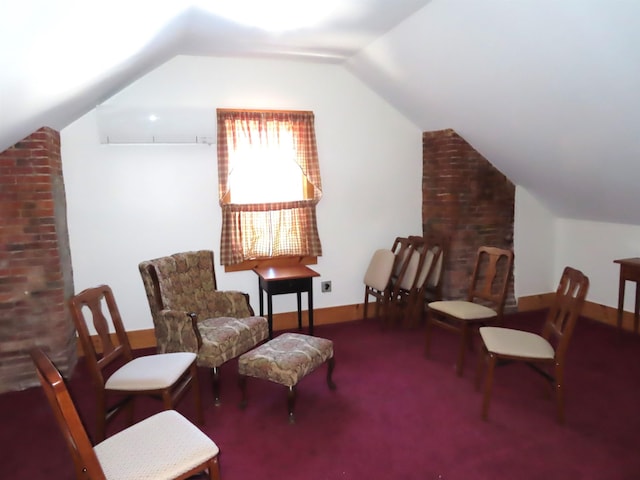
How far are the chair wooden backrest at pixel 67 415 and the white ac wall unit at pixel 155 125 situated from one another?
259 centimetres

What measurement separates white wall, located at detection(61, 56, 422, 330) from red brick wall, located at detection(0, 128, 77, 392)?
18.3 inches

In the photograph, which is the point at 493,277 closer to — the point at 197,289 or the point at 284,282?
the point at 284,282

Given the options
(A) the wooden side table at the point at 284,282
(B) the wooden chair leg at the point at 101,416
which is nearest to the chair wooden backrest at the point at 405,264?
(A) the wooden side table at the point at 284,282

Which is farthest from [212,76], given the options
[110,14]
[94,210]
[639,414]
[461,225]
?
[639,414]

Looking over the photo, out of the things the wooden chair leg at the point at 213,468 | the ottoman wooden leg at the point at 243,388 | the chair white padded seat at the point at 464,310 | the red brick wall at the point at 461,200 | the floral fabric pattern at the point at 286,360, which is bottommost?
the ottoman wooden leg at the point at 243,388

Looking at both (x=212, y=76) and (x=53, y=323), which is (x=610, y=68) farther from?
(x=53, y=323)

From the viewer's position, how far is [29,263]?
3244mm

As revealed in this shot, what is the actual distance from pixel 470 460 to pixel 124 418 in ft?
6.81

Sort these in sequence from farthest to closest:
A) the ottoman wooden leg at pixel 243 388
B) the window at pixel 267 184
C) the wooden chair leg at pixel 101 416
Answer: the window at pixel 267 184, the ottoman wooden leg at pixel 243 388, the wooden chair leg at pixel 101 416

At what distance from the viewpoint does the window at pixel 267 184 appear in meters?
4.11

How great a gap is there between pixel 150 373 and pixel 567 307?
7.92 feet

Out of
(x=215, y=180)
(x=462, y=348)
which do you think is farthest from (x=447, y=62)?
(x=215, y=180)

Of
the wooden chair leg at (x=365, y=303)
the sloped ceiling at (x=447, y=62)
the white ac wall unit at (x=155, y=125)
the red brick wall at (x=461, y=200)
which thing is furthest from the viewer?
the wooden chair leg at (x=365, y=303)

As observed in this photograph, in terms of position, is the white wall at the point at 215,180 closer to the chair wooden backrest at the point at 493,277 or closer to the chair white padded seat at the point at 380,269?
the chair white padded seat at the point at 380,269
